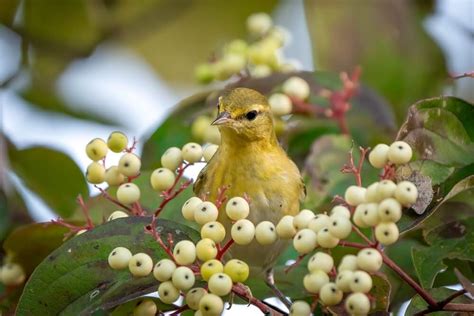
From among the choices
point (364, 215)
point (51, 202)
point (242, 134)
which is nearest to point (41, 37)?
point (51, 202)

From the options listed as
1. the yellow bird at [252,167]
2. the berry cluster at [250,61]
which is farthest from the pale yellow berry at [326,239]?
the berry cluster at [250,61]

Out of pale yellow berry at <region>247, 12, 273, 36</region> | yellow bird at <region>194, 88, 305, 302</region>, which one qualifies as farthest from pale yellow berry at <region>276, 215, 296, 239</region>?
pale yellow berry at <region>247, 12, 273, 36</region>

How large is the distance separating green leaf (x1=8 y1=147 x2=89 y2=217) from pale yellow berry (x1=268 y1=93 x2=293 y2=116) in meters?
0.79

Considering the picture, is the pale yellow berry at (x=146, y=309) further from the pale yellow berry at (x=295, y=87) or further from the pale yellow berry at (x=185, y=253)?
the pale yellow berry at (x=295, y=87)

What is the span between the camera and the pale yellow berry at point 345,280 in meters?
2.15

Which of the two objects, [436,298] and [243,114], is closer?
[436,298]

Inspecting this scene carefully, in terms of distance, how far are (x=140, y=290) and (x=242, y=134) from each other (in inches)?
57.2

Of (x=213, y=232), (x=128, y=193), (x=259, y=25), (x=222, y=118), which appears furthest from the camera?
(x=259, y=25)

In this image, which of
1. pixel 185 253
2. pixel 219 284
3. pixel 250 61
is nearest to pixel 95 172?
pixel 185 253

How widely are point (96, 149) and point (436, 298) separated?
996mm

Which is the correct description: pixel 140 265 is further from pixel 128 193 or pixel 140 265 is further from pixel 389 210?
pixel 389 210

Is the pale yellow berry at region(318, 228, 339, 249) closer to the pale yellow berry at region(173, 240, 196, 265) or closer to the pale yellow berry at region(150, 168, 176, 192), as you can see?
the pale yellow berry at region(173, 240, 196, 265)

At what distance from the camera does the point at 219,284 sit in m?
2.24

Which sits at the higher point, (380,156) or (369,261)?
(380,156)
